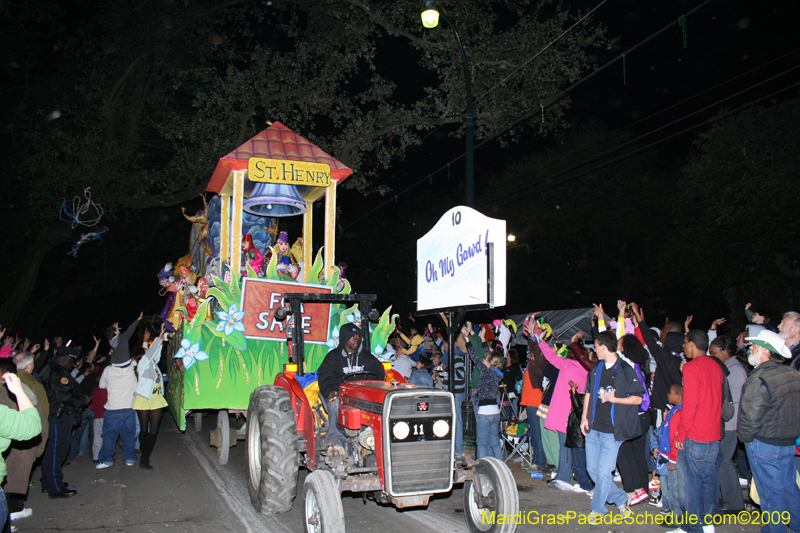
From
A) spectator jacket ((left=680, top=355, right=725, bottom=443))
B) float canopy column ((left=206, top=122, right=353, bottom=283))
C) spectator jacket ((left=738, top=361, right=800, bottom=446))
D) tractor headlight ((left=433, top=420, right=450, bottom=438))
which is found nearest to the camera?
tractor headlight ((left=433, top=420, right=450, bottom=438))

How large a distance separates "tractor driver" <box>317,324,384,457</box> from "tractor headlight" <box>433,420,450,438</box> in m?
1.18

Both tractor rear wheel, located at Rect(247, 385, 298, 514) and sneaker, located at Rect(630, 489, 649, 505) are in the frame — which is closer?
tractor rear wheel, located at Rect(247, 385, 298, 514)

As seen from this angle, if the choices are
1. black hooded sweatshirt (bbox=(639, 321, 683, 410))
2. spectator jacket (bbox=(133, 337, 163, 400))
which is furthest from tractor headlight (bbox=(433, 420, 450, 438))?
spectator jacket (bbox=(133, 337, 163, 400))

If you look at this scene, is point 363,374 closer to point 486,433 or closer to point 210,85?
point 486,433

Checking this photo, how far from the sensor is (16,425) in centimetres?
338

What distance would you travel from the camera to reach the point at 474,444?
7.71 metres

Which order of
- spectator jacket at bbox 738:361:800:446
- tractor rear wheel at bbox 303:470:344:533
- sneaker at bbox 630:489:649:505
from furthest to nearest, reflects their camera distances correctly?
1. sneaker at bbox 630:489:649:505
2. spectator jacket at bbox 738:361:800:446
3. tractor rear wheel at bbox 303:470:344:533

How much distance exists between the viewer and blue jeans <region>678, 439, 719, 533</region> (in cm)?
479

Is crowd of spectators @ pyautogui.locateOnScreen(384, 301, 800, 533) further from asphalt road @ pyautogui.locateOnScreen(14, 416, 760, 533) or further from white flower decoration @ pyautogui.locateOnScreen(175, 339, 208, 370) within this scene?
white flower decoration @ pyautogui.locateOnScreen(175, 339, 208, 370)

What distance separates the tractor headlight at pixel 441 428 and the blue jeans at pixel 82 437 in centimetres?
677

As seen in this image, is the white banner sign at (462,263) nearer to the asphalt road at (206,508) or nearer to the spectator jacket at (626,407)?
the spectator jacket at (626,407)

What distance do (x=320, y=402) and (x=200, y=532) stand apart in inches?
62.4

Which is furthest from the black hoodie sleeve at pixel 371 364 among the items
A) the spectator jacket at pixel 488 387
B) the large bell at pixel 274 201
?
the large bell at pixel 274 201

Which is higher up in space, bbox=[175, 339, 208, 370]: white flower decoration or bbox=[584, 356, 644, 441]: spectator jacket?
bbox=[175, 339, 208, 370]: white flower decoration
